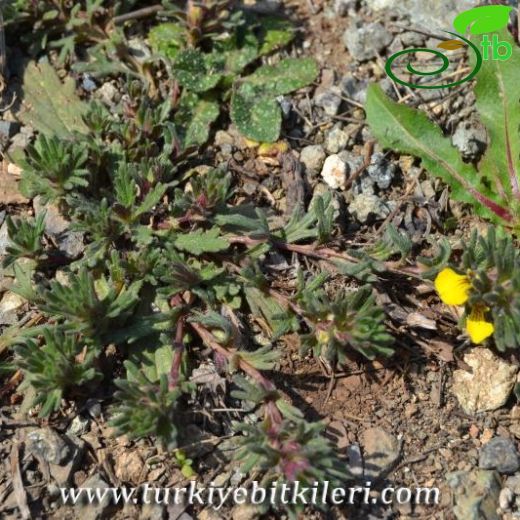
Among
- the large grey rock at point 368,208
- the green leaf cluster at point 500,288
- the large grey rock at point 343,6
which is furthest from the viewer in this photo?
the large grey rock at point 343,6

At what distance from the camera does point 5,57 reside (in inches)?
191

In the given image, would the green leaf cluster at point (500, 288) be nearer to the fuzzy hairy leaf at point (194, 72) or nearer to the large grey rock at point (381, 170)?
the large grey rock at point (381, 170)

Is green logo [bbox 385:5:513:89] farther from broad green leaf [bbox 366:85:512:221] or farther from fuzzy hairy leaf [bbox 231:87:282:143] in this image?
fuzzy hairy leaf [bbox 231:87:282:143]

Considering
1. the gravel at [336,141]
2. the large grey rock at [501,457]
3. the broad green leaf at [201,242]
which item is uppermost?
the gravel at [336,141]

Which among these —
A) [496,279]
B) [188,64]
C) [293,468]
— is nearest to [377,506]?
[293,468]

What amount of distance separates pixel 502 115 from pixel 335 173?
1.07m

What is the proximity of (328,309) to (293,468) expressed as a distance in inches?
33.1

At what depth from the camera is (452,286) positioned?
3742 millimetres

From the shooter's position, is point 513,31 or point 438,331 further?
point 513,31

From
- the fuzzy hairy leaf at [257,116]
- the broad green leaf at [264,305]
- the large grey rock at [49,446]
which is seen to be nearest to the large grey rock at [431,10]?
the fuzzy hairy leaf at [257,116]

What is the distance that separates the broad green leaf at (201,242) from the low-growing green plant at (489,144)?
48.8 inches

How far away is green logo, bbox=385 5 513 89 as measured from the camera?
4.50 meters

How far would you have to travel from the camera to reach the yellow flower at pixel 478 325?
3.69 m

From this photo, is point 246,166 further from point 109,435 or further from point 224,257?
point 109,435
